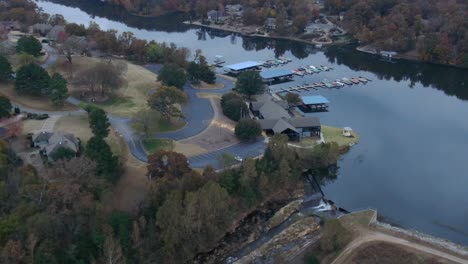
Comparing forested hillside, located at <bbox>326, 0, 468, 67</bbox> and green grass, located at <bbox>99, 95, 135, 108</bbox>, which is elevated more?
forested hillside, located at <bbox>326, 0, 468, 67</bbox>

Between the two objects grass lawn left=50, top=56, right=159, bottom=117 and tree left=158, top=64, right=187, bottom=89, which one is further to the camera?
tree left=158, top=64, right=187, bottom=89

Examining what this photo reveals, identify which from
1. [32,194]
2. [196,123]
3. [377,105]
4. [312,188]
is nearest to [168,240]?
[32,194]

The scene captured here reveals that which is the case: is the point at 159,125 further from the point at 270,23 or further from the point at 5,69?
the point at 270,23

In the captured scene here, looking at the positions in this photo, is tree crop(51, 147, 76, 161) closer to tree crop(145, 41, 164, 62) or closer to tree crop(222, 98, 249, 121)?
tree crop(222, 98, 249, 121)

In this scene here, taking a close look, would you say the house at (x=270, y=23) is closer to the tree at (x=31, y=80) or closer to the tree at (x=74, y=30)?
the tree at (x=74, y=30)

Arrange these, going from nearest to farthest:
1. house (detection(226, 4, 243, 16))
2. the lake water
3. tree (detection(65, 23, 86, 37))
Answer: the lake water < tree (detection(65, 23, 86, 37)) < house (detection(226, 4, 243, 16))

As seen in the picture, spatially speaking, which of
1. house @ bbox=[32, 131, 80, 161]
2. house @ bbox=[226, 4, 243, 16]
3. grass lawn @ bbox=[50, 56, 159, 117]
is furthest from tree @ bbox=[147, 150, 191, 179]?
house @ bbox=[226, 4, 243, 16]

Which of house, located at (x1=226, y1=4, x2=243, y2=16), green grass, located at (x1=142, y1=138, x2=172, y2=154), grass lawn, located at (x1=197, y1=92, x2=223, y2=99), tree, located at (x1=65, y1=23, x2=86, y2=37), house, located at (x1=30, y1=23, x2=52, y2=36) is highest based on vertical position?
house, located at (x1=226, y1=4, x2=243, y2=16)

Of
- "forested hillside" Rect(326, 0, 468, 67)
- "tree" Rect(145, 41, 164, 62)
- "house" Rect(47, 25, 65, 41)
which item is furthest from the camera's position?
"forested hillside" Rect(326, 0, 468, 67)
